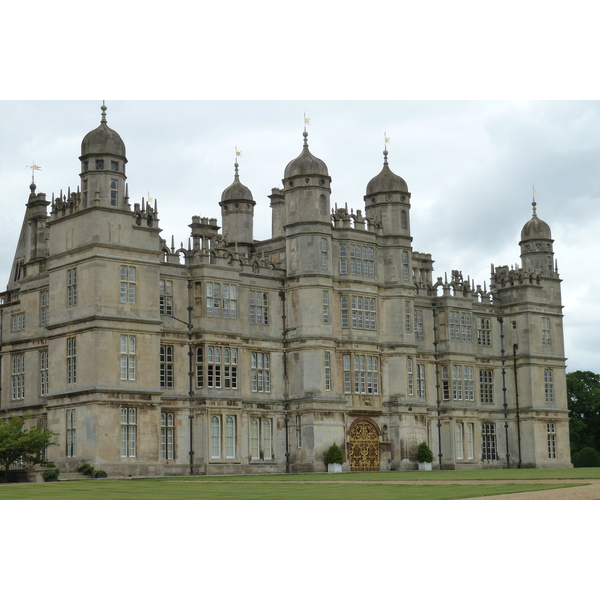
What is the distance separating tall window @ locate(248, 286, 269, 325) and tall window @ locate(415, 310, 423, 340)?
13.0 meters

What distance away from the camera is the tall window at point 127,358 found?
164 ft

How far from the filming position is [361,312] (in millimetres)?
61156

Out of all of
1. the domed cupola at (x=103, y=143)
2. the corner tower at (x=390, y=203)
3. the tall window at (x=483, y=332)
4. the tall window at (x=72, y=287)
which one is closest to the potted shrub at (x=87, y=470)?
the tall window at (x=72, y=287)

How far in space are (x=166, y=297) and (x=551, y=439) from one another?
31161 millimetres

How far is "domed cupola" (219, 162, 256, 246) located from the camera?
65.5 m

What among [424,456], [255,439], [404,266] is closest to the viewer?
[255,439]

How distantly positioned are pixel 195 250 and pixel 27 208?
12083mm

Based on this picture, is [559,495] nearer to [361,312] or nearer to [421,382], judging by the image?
[361,312]

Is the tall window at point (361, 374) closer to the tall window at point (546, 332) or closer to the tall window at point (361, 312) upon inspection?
the tall window at point (361, 312)

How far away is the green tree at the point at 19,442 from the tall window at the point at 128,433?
11.4 feet

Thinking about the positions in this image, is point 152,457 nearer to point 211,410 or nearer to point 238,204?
point 211,410

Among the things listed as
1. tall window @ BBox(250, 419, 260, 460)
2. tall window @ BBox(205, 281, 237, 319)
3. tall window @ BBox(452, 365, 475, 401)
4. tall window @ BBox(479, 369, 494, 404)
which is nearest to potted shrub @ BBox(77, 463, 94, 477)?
tall window @ BBox(205, 281, 237, 319)

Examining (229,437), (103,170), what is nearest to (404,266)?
(229,437)

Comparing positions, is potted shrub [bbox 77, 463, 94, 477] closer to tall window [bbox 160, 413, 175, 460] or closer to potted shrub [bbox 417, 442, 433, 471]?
tall window [bbox 160, 413, 175, 460]
